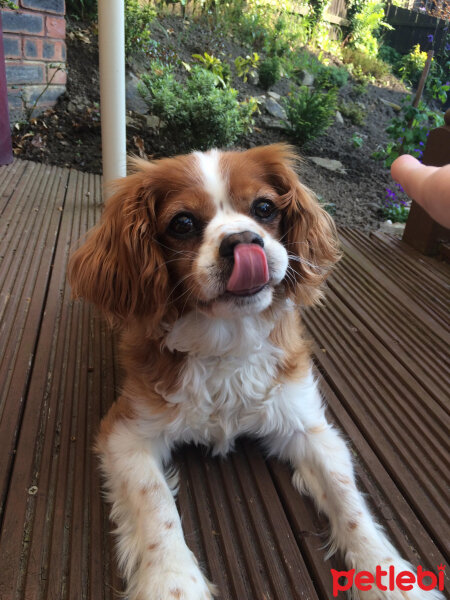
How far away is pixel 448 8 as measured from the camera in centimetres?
756

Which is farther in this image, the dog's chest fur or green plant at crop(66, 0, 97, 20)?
green plant at crop(66, 0, 97, 20)

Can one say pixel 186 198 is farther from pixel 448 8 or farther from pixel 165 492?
pixel 448 8

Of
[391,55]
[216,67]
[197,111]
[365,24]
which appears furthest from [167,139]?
[391,55]

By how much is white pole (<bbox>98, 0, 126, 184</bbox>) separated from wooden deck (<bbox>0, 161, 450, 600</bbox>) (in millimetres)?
828

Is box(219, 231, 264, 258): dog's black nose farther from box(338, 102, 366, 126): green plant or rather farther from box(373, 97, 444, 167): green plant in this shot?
box(338, 102, 366, 126): green plant

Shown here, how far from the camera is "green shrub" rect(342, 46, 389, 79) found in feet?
30.3

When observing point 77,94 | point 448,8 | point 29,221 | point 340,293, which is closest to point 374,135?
point 448,8

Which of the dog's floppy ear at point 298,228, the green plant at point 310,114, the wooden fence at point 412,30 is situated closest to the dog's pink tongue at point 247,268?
the dog's floppy ear at point 298,228

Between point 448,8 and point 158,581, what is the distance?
371 inches

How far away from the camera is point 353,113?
288 inches

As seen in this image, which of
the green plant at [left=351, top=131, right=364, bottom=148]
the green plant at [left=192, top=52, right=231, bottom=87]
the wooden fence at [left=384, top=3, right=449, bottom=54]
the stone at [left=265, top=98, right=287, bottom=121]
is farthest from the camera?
the wooden fence at [left=384, top=3, right=449, bottom=54]

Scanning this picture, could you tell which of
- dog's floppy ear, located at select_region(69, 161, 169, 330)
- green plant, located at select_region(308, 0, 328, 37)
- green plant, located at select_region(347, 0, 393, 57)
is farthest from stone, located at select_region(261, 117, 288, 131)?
green plant, located at select_region(347, 0, 393, 57)

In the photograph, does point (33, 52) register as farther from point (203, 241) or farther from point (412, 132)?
point (203, 241)

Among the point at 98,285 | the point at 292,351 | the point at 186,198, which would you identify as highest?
the point at 186,198
